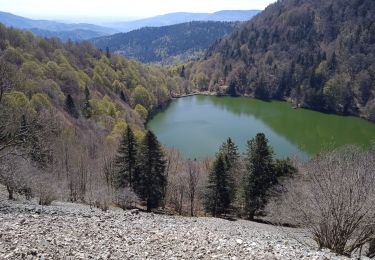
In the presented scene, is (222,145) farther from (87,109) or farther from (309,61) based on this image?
(309,61)

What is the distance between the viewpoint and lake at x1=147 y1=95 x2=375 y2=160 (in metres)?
78.2

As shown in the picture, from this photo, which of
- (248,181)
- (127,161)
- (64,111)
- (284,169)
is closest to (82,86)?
(64,111)

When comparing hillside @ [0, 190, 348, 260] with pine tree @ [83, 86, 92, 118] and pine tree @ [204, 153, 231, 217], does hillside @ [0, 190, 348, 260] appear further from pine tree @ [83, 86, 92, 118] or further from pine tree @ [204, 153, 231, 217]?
pine tree @ [83, 86, 92, 118]

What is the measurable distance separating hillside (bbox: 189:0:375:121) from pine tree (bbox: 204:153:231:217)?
3090 inches

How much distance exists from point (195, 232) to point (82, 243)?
4.75m

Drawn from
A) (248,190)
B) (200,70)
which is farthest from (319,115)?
(248,190)

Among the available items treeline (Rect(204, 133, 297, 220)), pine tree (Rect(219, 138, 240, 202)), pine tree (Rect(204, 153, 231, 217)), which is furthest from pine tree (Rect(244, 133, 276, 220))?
pine tree (Rect(219, 138, 240, 202))

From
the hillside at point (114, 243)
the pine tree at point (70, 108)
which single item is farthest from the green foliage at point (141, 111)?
the hillside at point (114, 243)

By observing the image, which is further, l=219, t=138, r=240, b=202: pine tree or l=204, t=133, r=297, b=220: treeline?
l=219, t=138, r=240, b=202: pine tree

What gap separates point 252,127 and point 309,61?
214 ft

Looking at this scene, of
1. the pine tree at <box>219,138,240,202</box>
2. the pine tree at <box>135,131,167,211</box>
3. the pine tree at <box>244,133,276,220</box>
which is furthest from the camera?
the pine tree at <box>219,138,240,202</box>

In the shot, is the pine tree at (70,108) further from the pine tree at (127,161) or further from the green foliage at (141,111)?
the pine tree at (127,161)

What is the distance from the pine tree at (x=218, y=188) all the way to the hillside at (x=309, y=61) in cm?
7849

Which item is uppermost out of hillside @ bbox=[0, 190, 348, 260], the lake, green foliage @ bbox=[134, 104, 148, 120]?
hillside @ bbox=[0, 190, 348, 260]
